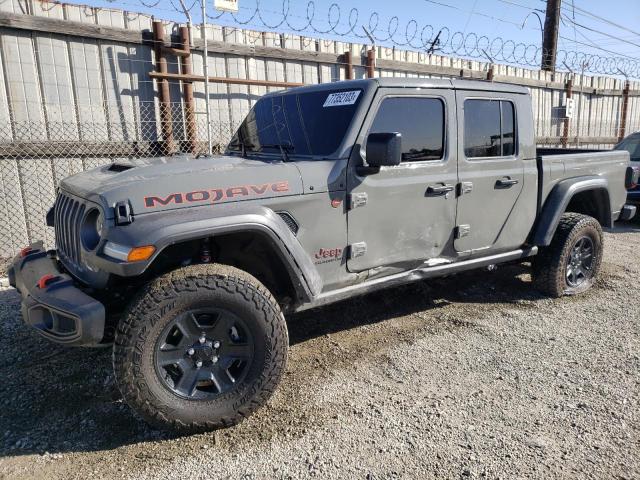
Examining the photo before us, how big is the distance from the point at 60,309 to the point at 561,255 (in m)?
4.41

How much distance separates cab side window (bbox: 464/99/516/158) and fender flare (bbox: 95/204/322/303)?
74.0 inches

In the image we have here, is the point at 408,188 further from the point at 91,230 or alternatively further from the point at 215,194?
the point at 91,230

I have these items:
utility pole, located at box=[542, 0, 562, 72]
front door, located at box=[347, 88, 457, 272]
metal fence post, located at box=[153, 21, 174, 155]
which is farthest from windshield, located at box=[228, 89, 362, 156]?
utility pole, located at box=[542, 0, 562, 72]

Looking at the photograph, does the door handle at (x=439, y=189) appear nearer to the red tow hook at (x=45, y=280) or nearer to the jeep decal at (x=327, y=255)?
the jeep decal at (x=327, y=255)

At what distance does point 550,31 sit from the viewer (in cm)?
1492

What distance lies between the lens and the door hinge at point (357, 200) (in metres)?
3.34

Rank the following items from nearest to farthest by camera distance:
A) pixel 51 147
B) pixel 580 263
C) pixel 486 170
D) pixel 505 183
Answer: pixel 486 170 < pixel 505 183 < pixel 580 263 < pixel 51 147

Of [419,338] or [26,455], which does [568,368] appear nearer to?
[419,338]

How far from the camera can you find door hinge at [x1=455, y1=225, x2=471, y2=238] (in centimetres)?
403

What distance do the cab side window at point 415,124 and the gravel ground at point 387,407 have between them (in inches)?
60.9

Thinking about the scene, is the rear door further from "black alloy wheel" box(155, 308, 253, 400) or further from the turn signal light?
the turn signal light

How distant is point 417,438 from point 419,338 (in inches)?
54.0

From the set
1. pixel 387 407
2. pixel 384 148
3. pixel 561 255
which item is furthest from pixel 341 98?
pixel 561 255

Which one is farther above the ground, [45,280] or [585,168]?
[585,168]
